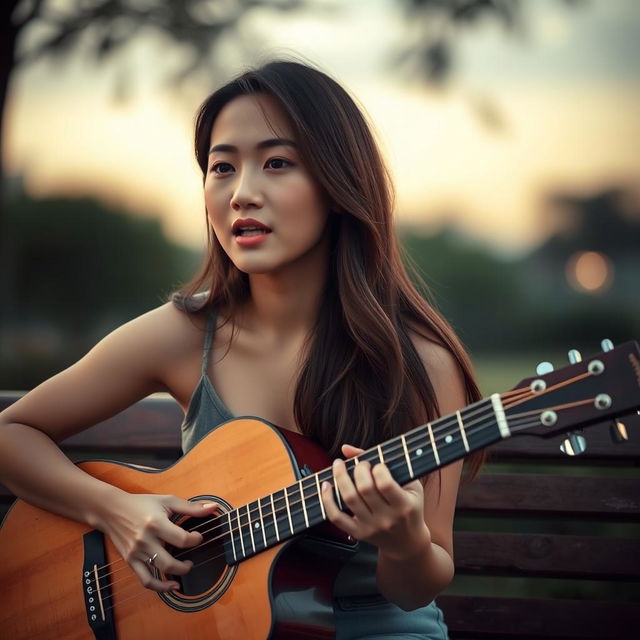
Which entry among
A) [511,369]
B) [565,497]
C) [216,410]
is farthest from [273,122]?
[511,369]

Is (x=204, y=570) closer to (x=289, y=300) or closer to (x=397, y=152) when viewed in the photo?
(x=289, y=300)

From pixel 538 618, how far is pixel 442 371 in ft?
2.99

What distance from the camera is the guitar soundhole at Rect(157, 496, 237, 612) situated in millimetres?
→ 1764

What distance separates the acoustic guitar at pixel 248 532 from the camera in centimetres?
139

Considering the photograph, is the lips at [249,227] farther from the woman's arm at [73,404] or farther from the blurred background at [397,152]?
the blurred background at [397,152]

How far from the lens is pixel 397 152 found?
13.4 ft

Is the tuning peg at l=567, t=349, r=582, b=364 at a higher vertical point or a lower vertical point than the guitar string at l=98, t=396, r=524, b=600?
higher

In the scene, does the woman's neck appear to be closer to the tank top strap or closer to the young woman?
the young woman

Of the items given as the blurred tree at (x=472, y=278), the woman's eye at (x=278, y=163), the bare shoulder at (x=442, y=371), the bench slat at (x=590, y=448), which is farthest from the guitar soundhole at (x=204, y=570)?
the blurred tree at (x=472, y=278)

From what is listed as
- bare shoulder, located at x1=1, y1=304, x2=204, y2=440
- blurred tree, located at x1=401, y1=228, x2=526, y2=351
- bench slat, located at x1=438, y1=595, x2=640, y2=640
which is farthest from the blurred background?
bare shoulder, located at x1=1, y1=304, x2=204, y2=440

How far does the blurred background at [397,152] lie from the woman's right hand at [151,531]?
225 cm

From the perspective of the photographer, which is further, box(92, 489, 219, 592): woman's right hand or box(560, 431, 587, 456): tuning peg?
box(92, 489, 219, 592): woman's right hand

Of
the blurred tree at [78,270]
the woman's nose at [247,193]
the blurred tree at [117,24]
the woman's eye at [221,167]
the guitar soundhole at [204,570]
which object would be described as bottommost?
the guitar soundhole at [204,570]

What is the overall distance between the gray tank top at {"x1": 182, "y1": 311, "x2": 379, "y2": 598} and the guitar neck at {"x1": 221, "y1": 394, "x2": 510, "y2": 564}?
31 cm
